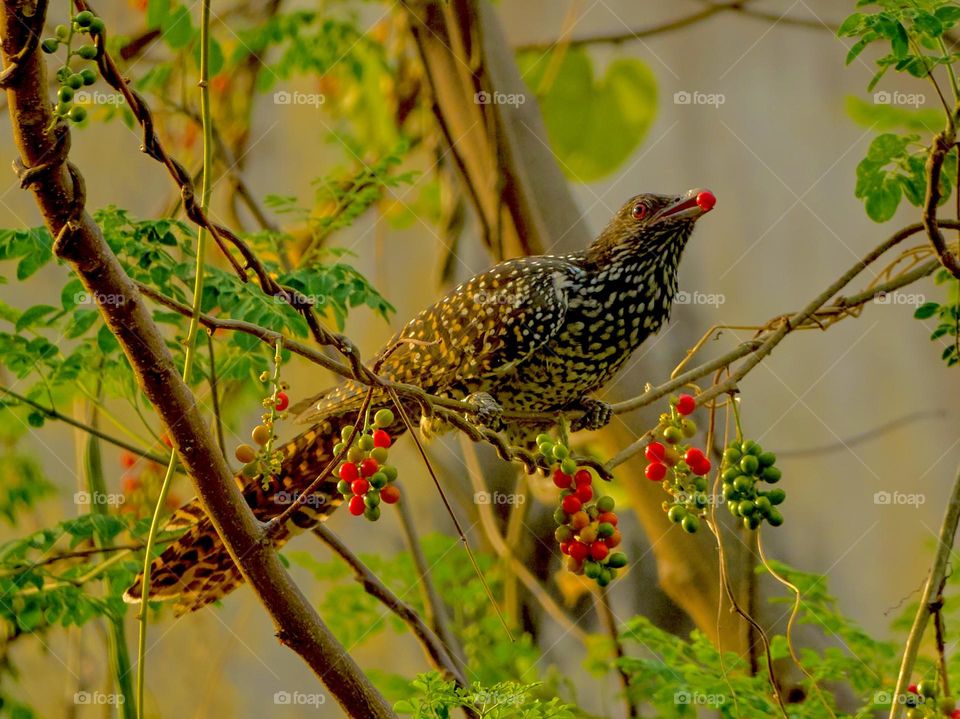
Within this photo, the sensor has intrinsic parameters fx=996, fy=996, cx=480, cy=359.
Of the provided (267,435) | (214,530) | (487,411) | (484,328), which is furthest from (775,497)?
(214,530)

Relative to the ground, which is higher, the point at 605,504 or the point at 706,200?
the point at 706,200

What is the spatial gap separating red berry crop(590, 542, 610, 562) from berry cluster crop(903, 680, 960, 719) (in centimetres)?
49

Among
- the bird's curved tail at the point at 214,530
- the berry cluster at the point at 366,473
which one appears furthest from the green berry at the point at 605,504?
the bird's curved tail at the point at 214,530

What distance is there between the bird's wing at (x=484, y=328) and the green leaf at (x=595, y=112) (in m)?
0.91

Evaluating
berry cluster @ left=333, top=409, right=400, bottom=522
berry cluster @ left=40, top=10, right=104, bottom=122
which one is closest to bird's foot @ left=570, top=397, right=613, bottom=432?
berry cluster @ left=333, top=409, right=400, bottom=522

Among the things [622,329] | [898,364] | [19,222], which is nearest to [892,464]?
[898,364]

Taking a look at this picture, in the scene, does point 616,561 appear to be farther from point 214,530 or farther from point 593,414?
point 214,530

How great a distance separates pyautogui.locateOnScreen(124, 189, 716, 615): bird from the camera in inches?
69.9

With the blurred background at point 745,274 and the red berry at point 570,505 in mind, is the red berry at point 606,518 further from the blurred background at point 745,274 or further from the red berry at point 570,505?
the blurred background at point 745,274

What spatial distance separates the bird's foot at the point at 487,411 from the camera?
1.72m

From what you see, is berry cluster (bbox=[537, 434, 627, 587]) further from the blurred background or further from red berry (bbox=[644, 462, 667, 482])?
the blurred background

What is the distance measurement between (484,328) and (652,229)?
0.36 m

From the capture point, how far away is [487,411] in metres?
1.73

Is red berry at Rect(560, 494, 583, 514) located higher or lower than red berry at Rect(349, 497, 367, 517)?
lower
